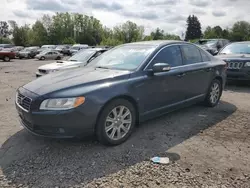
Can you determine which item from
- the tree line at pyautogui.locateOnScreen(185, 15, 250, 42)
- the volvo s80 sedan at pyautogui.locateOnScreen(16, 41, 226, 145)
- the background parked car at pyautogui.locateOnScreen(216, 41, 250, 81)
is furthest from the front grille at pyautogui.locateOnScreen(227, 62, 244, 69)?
the tree line at pyautogui.locateOnScreen(185, 15, 250, 42)

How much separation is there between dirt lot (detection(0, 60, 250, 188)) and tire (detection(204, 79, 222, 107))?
0.87m

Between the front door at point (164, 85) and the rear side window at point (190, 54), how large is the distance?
6.6 inches

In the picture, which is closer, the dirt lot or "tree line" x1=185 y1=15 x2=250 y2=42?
the dirt lot

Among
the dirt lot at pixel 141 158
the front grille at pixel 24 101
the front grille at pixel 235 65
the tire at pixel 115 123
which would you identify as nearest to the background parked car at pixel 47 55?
the front grille at pixel 235 65

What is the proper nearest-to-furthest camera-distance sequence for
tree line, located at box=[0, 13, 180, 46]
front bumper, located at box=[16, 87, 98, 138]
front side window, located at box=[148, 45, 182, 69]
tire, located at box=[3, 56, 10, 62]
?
1. front bumper, located at box=[16, 87, 98, 138]
2. front side window, located at box=[148, 45, 182, 69]
3. tire, located at box=[3, 56, 10, 62]
4. tree line, located at box=[0, 13, 180, 46]

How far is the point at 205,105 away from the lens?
595cm

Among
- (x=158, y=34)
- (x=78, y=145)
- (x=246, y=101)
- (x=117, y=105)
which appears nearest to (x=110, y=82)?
(x=117, y=105)

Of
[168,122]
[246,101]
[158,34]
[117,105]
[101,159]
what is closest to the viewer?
[101,159]

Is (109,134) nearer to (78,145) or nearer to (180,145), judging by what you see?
(78,145)

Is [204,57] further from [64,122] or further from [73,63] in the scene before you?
[73,63]

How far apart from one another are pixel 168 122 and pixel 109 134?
1.53 meters

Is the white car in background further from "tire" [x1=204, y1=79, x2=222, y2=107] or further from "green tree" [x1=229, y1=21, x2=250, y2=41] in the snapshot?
"green tree" [x1=229, y1=21, x2=250, y2=41]

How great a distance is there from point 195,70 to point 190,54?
37cm

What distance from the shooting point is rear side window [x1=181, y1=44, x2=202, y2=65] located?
16.8 ft
